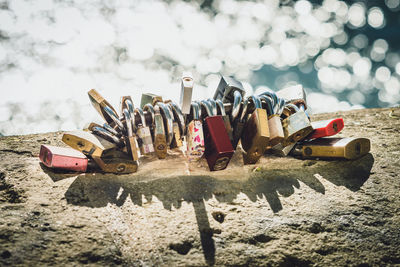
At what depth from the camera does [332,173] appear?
4.66 ft

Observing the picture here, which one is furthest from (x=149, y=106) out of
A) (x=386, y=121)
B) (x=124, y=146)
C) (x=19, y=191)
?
(x=386, y=121)

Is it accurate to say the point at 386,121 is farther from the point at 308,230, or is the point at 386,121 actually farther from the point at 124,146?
the point at 124,146

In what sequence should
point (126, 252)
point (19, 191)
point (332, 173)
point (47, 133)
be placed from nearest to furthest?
point (126, 252), point (19, 191), point (332, 173), point (47, 133)

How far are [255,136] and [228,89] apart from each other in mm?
468

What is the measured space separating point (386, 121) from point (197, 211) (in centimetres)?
211

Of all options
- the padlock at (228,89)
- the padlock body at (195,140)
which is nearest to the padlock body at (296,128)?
the padlock at (228,89)

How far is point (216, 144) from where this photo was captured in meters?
1.32

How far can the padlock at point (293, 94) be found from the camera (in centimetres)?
190

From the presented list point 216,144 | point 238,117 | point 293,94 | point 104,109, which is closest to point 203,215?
point 216,144

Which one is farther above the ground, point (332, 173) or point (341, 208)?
point (332, 173)

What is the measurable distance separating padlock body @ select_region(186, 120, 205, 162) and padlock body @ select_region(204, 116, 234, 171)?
61mm

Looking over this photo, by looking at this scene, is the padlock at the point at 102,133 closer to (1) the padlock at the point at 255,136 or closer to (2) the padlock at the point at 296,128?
(1) the padlock at the point at 255,136

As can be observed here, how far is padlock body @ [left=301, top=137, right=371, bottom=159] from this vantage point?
1.43m

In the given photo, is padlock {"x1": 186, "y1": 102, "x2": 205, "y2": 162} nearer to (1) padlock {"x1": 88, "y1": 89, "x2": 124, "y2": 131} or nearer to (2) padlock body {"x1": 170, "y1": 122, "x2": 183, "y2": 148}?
(2) padlock body {"x1": 170, "y1": 122, "x2": 183, "y2": 148}
